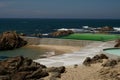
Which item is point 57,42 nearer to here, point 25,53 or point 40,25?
point 25,53

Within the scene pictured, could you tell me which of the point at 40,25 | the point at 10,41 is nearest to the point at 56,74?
the point at 10,41

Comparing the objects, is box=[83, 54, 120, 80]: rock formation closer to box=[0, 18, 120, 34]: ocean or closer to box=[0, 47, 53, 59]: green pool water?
box=[0, 47, 53, 59]: green pool water

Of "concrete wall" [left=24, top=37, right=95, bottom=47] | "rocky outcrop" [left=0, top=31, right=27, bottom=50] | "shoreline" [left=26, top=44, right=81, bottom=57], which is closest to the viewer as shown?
"shoreline" [left=26, top=44, right=81, bottom=57]

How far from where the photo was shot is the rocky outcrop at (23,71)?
16172 millimetres

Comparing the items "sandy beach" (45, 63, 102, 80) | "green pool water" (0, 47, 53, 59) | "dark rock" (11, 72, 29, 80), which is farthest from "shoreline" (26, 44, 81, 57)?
"dark rock" (11, 72, 29, 80)

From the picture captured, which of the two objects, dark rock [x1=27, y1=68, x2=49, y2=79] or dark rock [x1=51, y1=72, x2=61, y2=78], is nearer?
dark rock [x1=27, y1=68, x2=49, y2=79]

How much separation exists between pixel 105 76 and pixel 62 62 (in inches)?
248

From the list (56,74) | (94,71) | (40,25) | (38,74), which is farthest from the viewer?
(40,25)

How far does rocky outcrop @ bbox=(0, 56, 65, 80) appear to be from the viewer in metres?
16.2

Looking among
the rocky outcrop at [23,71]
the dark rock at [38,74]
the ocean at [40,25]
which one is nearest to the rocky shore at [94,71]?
the rocky outcrop at [23,71]

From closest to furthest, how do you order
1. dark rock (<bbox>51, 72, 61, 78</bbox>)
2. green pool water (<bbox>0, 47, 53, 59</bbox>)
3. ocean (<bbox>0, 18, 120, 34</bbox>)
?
dark rock (<bbox>51, 72, 61, 78</bbox>) < green pool water (<bbox>0, 47, 53, 59</bbox>) < ocean (<bbox>0, 18, 120, 34</bbox>)

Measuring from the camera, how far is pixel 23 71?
16.8 m

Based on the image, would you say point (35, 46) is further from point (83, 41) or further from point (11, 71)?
point (11, 71)

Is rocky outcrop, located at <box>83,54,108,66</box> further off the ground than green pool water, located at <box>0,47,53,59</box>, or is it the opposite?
rocky outcrop, located at <box>83,54,108,66</box>
